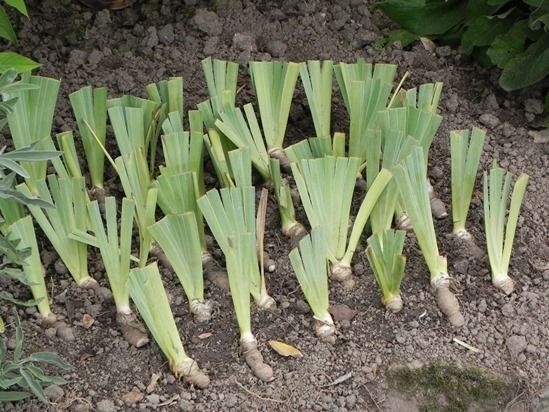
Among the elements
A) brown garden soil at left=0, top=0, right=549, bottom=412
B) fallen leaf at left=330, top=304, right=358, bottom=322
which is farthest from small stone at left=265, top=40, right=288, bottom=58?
fallen leaf at left=330, top=304, right=358, bottom=322

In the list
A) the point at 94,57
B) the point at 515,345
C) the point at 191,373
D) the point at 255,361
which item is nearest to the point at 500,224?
the point at 515,345

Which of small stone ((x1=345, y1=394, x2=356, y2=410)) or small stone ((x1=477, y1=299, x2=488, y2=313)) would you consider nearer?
small stone ((x1=345, y1=394, x2=356, y2=410))

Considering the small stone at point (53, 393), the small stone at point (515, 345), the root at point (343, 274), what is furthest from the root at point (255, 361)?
the small stone at point (515, 345)

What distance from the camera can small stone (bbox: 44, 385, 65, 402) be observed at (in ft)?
5.98

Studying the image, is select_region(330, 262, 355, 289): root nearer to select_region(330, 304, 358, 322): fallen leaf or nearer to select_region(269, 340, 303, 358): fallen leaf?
select_region(330, 304, 358, 322): fallen leaf

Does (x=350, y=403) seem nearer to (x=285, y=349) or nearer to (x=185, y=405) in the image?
(x=285, y=349)

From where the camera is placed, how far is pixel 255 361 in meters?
1.87

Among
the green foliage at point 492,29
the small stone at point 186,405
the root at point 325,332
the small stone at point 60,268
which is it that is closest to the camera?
the small stone at point 186,405

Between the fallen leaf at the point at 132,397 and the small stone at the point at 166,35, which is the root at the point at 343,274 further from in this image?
A: the small stone at the point at 166,35

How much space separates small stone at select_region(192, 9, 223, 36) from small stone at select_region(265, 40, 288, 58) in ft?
0.41

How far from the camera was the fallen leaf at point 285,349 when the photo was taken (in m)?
1.89

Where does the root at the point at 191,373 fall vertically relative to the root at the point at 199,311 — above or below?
below

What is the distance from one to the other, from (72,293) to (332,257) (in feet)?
1.69

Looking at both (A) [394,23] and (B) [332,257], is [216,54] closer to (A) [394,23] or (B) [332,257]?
(A) [394,23]
